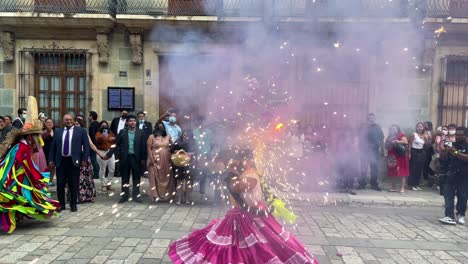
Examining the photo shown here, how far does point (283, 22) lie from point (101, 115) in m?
6.73

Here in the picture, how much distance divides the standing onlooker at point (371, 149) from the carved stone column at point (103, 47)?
7.19 m

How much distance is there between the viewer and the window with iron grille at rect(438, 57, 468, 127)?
33.8 feet

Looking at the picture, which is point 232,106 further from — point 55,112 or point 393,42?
point 55,112

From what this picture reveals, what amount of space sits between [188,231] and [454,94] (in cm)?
886

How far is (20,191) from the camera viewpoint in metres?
5.39

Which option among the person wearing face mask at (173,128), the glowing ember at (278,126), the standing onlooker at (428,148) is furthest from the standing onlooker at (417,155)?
the glowing ember at (278,126)

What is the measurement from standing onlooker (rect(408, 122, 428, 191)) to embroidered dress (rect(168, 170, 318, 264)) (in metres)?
6.71

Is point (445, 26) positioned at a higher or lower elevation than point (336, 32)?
higher

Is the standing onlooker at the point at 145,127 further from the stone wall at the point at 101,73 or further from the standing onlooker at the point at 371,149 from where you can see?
the standing onlooker at the point at 371,149

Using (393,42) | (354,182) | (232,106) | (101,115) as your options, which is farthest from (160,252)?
(101,115)

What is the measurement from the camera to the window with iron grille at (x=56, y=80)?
10516mm

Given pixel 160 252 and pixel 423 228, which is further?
pixel 423 228

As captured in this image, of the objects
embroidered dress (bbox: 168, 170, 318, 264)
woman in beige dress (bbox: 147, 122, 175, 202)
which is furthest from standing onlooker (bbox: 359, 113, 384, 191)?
embroidered dress (bbox: 168, 170, 318, 264)

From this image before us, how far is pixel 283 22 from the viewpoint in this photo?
5742 millimetres
